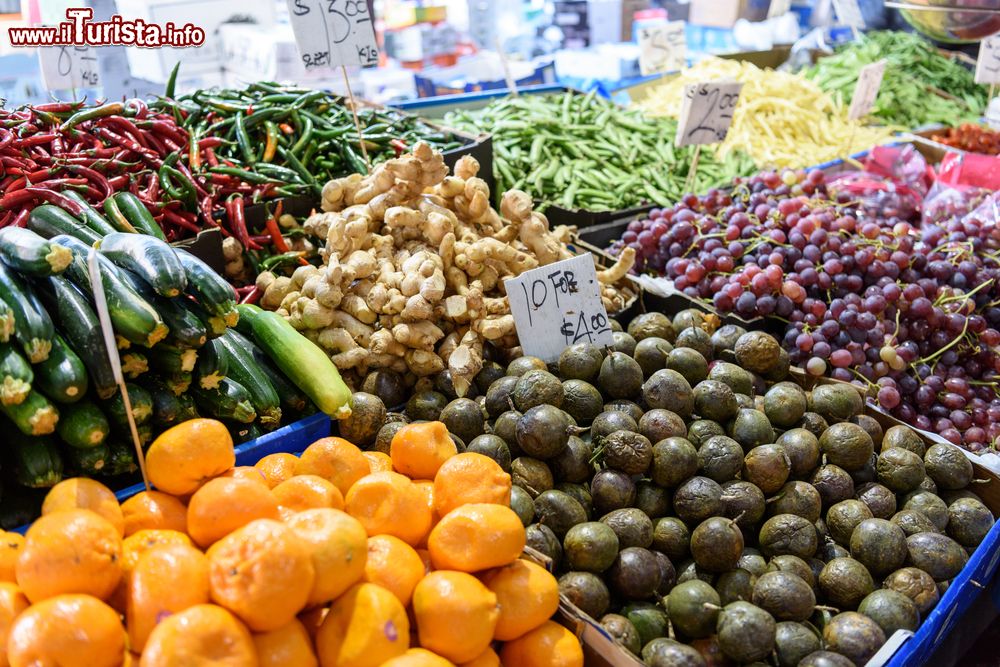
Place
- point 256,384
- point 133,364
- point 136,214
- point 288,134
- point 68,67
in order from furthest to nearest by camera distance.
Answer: point 288,134
point 68,67
point 136,214
point 256,384
point 133,364

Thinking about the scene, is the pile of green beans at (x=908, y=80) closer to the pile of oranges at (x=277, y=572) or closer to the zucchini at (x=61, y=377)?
the pile of oranges at (x=277, y=572)

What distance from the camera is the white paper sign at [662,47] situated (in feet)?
18.7

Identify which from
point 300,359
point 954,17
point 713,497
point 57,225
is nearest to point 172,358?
point 300,359

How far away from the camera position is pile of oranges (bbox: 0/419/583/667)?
1213 millimetres

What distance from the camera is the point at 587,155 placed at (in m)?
4.44

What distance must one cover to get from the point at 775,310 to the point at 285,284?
6.00 ft

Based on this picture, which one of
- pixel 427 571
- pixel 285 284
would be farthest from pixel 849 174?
pixel 427 571

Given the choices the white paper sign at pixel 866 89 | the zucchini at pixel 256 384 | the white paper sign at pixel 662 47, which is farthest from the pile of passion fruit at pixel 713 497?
the white paper sign at pixel 662 47

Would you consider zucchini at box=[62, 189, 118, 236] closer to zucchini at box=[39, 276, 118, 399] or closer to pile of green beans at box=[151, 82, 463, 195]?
zucchini at box=[39, 276, 118, 399]

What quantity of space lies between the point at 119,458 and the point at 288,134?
2.15 metres

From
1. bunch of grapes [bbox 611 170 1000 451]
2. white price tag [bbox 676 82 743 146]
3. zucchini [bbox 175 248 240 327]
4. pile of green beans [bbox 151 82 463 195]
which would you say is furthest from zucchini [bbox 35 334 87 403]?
white price tag [bbox 676 82 743 146]

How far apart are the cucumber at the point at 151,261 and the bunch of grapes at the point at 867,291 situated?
1.98 m

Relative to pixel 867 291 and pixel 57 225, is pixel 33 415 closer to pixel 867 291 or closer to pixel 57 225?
pixel 57 225

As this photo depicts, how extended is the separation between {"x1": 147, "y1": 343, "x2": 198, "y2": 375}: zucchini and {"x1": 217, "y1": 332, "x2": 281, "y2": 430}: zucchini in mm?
202
